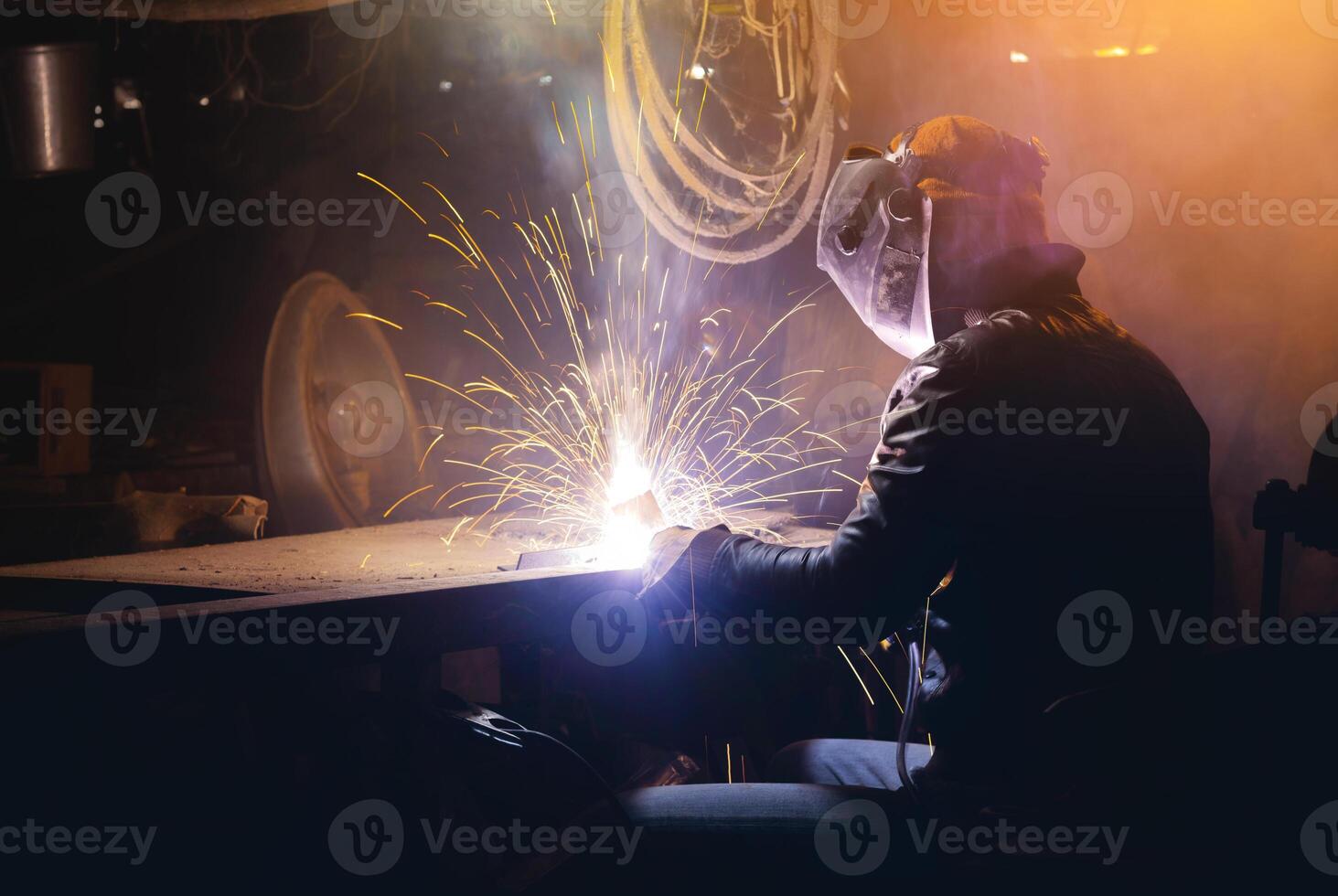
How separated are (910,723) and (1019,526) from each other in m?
0.45

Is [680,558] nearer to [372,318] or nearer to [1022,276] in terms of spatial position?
[1022,276]

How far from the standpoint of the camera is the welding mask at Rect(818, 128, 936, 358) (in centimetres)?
176

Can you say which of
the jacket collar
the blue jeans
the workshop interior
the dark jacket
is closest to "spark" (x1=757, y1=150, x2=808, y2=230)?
the workshop interior

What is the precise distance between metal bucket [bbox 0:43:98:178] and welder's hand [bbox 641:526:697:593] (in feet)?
8.73

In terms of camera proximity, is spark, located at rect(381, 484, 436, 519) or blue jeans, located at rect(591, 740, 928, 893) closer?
blue jeans, located at rect(591, 740, 928, 893)

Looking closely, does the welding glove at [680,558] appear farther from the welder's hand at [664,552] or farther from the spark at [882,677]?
the spark at [882,677]

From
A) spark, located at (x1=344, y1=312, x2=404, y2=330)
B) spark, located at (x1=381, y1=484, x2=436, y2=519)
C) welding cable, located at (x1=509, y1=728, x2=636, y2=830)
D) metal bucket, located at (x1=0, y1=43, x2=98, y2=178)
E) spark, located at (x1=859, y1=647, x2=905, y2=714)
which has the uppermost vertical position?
metal bucket, located at (x1=0, y1=43, x2=98, y2=178)

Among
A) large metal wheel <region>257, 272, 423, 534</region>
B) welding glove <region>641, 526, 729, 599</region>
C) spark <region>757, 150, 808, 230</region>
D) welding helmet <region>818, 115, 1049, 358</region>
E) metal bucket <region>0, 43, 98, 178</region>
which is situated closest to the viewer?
welding helmet <region>818, 115, 1049, 358</region>

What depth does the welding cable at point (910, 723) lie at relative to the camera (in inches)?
62.1

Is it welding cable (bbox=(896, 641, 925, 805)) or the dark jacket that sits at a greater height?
the dark jacket

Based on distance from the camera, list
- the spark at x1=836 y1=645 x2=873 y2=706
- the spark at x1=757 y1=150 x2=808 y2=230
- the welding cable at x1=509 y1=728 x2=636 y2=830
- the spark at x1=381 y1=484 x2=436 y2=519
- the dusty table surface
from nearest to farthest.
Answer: the welding cable at x1=509 y1=728 x2=636 y2=830
the dusty table surface
the spark at x1=836 y1=645 x2=873 y2=706
the spark at x1=757 y1=150 x2=808 y2=230
the spark at x1=381 y1=484 x2=436 y2=519

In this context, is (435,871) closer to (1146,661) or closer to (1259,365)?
(1146,661)

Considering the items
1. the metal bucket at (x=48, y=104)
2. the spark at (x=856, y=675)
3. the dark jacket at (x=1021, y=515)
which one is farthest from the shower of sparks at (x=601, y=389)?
the dark jacket at (x=1021, y=515)

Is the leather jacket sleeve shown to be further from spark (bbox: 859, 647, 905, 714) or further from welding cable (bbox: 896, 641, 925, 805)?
spark (bbox: 859, 647, 905, 714)
